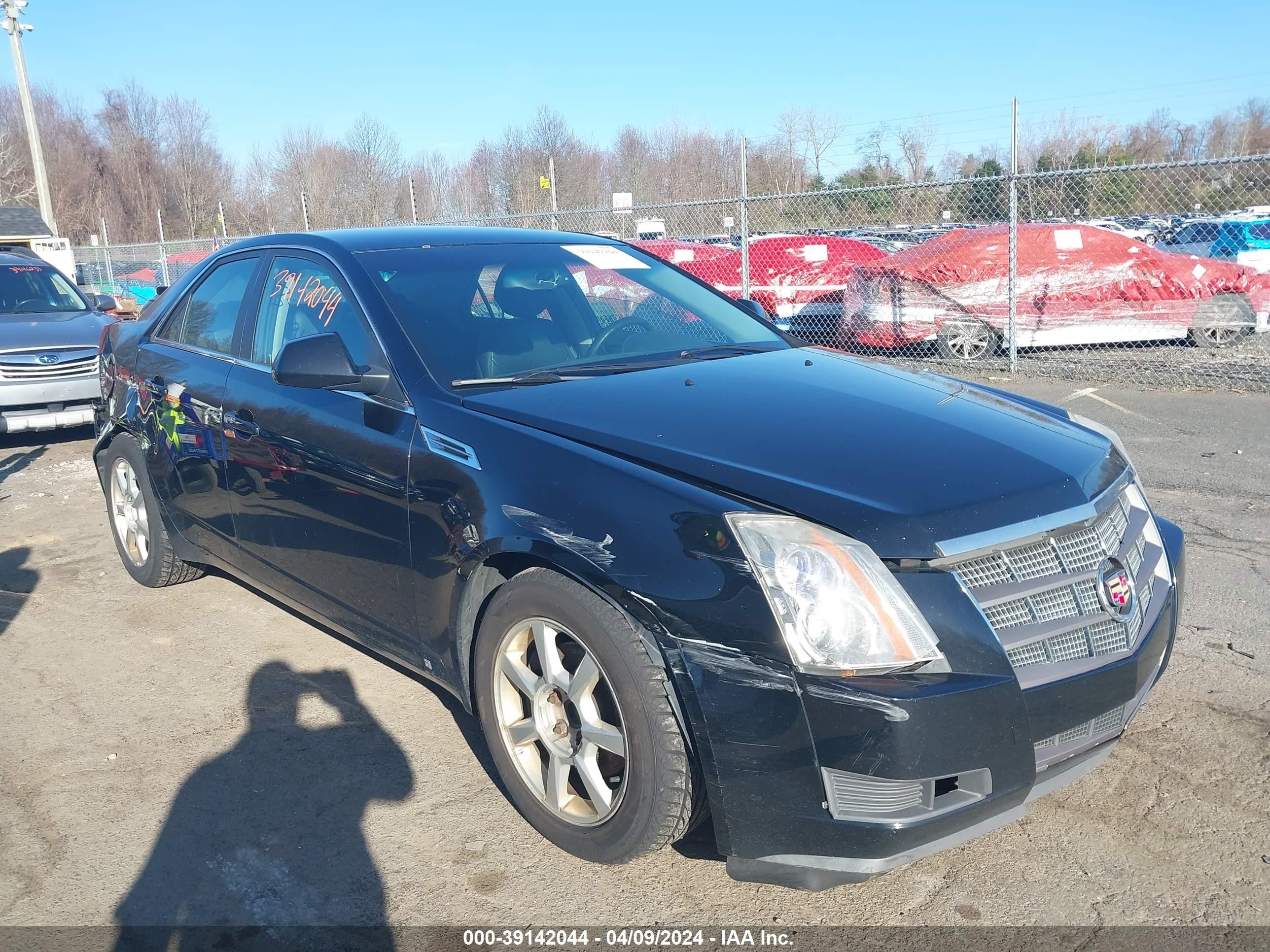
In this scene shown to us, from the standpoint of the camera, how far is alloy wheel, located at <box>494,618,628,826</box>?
2.66m

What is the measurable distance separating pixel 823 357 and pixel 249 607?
9.74 feet

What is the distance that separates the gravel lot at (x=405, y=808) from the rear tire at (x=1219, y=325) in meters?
7.60

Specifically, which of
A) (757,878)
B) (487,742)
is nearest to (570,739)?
(487,742)

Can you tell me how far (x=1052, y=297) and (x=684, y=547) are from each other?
10.4 meters

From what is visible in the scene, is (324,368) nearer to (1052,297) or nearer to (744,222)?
(744,222)

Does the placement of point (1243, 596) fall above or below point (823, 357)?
below

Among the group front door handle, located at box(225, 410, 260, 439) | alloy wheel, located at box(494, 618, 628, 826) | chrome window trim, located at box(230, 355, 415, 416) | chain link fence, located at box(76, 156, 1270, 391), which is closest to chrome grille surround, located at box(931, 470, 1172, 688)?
alloy wheel, located at box(494, 618, 628, 826)

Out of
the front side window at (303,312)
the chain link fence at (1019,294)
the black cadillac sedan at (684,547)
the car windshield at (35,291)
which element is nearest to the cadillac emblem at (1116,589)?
the black cadillac sedan at (684,547)

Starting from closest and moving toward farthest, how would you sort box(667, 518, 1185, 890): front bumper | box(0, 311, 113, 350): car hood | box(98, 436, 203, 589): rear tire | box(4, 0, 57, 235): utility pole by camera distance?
box(667, 518, 1185, 890): front bumper, box(98, 436, 203, 589): rear tire, box(0, 311, 113, 350): car hood, box(4, 0, 57, 235): utility pole

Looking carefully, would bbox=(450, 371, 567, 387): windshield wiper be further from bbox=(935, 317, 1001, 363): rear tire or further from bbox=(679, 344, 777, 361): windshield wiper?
bbox=(935, 317, 1001, 363): rear tire

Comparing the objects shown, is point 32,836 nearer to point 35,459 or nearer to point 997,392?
point 997,392

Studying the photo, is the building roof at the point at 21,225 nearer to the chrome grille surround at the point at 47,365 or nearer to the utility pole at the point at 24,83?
the utility pole at the point at 24,83

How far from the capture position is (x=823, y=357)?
390cm

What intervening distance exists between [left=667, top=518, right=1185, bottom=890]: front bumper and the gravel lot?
37 cm
